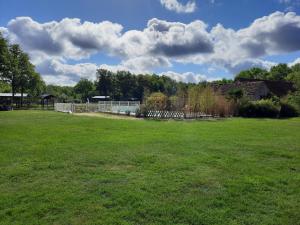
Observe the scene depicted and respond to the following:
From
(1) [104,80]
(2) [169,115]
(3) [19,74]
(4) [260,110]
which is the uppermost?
(1) [104,80]

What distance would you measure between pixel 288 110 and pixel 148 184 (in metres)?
22.8

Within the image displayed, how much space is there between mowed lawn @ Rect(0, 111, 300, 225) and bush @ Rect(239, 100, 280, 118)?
15.6 meters

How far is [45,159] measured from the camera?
666 cm

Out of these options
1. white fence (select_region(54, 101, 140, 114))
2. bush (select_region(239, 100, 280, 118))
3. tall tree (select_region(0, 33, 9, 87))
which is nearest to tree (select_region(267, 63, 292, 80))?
white fence (select_region(54, 101, 140, 114))

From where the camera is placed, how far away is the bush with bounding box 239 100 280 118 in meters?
23.3

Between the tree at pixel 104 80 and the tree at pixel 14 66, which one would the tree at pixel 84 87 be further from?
the tree at pixel 14 66

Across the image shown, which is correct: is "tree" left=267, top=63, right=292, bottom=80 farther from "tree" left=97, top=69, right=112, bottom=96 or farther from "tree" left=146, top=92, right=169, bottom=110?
"tree" left=146, top=92, right=169, bottom=110

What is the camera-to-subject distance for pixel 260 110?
2334 cm

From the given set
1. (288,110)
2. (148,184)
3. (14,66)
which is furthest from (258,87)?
(14,66)

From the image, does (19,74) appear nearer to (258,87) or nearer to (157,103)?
(157,103)

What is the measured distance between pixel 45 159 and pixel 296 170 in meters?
5.18

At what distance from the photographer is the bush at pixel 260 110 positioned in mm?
23344

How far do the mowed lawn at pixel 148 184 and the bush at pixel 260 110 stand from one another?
613 inches

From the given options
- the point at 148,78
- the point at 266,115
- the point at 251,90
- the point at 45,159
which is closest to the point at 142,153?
the point at 45,159
